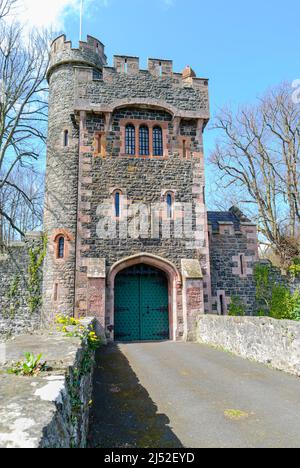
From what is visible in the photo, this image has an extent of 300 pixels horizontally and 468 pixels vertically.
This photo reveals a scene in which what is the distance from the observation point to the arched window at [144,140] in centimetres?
1441

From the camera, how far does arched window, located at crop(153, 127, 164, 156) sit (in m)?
14.5

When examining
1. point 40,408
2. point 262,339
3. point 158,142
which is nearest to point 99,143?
point 158,142

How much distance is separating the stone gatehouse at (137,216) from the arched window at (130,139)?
5 cm

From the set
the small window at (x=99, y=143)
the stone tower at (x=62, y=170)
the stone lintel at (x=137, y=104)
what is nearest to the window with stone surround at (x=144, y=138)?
the stone lintel at (x=137, y=104)

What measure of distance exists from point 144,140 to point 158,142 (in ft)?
1.98

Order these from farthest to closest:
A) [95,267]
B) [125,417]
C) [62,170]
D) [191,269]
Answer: [62,170], [191,269], [95,267], [125,417]

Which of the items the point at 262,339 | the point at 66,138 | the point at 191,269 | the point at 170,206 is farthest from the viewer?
the point at 66,138

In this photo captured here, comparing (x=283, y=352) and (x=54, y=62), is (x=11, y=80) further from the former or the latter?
(x=283, y=352)

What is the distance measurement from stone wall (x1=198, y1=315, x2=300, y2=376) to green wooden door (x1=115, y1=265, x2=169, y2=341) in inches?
124

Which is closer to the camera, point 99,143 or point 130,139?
point 99,143

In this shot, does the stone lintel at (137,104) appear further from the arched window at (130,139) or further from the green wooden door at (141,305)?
the green wooden door at (141,305)

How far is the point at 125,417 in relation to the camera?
15.3 feet

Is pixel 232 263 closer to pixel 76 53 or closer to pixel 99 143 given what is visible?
pixel 99 143
